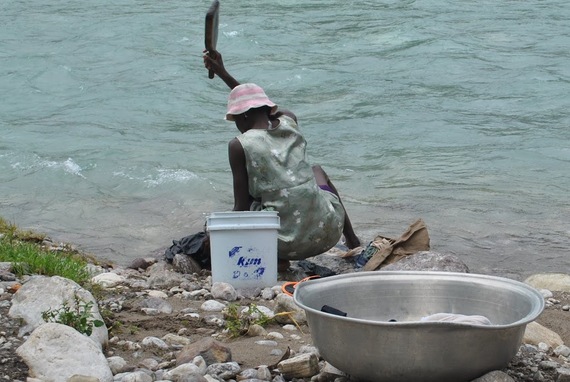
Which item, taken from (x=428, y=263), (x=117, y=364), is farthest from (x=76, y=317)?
(x=428, y=263)

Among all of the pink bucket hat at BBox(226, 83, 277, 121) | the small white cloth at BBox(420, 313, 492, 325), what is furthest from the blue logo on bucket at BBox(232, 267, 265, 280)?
the small white cloth at BBox(420, 313, 492, 325)

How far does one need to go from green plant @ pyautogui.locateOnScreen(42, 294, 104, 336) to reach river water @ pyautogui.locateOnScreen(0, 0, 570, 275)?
3.65 m

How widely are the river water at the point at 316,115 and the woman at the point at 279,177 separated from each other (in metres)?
1.70

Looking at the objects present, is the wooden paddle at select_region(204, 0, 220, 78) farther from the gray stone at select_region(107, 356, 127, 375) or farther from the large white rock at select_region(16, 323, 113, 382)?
the large white rock at select_region(16, 323, 113, 382)

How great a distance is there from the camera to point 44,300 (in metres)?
4.13

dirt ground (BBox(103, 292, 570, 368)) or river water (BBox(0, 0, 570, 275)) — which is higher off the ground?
dirt ground (BBox(103, 292, 570, 368))

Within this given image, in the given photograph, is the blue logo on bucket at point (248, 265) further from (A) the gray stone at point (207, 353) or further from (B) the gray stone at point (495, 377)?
(B) the gray stone at point (495, 377)

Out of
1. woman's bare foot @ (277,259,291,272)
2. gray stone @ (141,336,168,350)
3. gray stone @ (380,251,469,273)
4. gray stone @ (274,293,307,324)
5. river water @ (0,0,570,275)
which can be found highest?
gray stone @ (141,336,168,350)

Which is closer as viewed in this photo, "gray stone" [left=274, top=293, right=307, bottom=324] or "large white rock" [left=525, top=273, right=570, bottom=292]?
"gray stone" [left=274, top=293, right=307, bottom=324]

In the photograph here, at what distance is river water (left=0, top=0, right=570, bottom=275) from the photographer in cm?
853

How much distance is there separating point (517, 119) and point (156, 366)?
8.73 meters

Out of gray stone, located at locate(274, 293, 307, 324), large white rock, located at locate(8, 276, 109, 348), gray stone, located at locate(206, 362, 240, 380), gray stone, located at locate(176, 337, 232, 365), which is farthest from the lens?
gray stone, located at locate(274, 293, 307, 324)

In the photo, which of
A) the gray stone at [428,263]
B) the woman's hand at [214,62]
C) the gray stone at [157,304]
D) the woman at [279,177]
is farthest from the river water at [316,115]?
the gray stone at [157,304]

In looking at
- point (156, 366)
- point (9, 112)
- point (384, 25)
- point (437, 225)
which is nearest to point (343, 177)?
point (437, 225)
